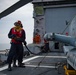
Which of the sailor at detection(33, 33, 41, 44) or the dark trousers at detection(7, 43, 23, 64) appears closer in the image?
the dark trousers at detection(7, 43, 23, 64)

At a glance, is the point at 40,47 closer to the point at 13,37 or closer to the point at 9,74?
the point at 13,37

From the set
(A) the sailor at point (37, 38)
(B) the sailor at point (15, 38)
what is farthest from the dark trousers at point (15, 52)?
(A) the sailor at point (37, 38)

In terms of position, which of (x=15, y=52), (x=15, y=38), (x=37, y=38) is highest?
(x=15, y=38)

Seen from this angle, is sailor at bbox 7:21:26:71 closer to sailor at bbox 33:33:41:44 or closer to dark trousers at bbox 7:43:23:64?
dark trousers at bbox 7:43:23:64

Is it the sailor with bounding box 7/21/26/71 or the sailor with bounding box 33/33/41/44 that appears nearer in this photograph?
the sailor with bounding box 7/21/26/71

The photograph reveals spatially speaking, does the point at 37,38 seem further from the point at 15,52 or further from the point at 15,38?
the point at 15,38

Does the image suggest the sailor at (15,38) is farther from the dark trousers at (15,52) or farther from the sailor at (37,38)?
the sailor at (37,38)

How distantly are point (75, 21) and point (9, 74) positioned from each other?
256 centimetres

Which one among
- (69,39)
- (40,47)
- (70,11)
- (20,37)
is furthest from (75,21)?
(70,11)

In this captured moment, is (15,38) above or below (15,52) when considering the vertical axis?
above

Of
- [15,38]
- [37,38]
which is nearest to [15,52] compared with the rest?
[15,38]

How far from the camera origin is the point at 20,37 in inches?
313

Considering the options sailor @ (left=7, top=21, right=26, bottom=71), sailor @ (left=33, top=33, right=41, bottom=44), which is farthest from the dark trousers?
sailor @ (left=33, top=33, right=41, bottom=44)

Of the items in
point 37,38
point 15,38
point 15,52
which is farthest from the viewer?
point 37,38
